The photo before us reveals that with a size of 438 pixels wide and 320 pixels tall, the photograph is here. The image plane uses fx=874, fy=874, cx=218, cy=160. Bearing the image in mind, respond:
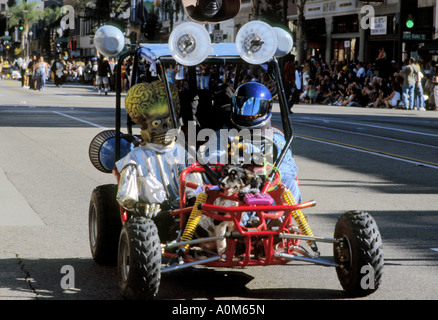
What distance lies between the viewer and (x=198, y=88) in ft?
24.1

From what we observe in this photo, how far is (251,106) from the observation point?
5.82 meters

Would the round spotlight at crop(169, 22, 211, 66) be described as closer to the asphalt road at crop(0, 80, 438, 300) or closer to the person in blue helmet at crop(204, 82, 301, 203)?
the person in blue helmet at crop(204, 82, 301, 203)

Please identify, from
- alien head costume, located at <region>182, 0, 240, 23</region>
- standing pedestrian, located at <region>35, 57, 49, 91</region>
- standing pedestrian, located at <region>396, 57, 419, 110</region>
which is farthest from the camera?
standing pedestrian, located at <region>35, 57, 49, 91</region>

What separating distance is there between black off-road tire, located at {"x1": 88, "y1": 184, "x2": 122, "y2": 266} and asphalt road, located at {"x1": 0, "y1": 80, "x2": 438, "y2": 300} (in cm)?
10

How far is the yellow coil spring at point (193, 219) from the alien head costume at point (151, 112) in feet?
2.48

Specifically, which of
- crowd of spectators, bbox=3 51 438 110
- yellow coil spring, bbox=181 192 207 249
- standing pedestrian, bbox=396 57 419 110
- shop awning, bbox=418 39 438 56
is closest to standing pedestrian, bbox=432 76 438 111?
crowd of spectators, bbox=3 51 438 110

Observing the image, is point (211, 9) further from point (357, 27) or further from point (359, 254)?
point (357, 27)

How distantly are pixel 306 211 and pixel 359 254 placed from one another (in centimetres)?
388

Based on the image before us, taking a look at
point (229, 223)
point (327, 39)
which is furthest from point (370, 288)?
point (327, 39)

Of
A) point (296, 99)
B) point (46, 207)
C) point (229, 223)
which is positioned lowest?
point (46, 207)

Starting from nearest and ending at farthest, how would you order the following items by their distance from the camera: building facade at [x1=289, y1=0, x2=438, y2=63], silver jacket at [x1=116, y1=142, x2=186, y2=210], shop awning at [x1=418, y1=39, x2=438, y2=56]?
silver jacket at [x1=116, y1=142, x2=186, y2=210]
shop awning at [x1=418, y1=39, x2=438, y2=56]
building facade at [x1=289, y1=0, x2=438, y2=63]

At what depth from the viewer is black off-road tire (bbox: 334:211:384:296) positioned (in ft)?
17.1

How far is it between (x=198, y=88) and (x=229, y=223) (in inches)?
86.9
